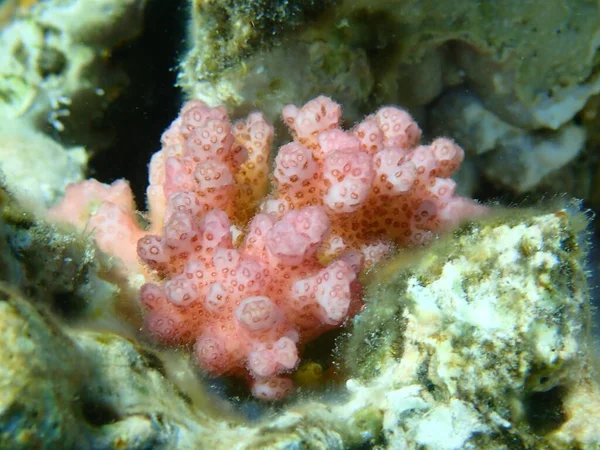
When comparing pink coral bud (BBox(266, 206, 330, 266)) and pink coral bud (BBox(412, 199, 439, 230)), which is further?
pink coral bud (BBox(412, 199, 439, 230))

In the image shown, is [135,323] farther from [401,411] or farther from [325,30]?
[325,30]

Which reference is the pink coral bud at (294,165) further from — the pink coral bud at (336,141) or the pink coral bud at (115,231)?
the pink coral bud at (115,231)

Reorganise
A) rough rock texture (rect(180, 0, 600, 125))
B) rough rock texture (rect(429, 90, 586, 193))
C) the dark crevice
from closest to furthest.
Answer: rough rock texture (rect(180, 0, 600, 125)) → the dark crevice → rough rock texture (rect(429, 90, 586, 193))

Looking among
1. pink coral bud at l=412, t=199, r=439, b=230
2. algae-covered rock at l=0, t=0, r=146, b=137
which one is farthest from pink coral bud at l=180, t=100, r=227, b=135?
algae-covered rock at l=0, t=0, r=146, b=137

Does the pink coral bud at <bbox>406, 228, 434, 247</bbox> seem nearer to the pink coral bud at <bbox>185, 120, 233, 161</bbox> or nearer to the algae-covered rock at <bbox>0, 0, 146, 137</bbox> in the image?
the pink coral bud at <bbox>185, 120, 233, 161</bbox>

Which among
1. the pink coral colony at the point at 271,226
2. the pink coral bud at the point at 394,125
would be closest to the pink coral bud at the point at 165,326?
the pink coral colony at the point at 271,226

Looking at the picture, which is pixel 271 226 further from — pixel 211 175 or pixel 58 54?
pixel 58 54

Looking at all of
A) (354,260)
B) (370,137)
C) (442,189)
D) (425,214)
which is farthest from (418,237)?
(370,137)

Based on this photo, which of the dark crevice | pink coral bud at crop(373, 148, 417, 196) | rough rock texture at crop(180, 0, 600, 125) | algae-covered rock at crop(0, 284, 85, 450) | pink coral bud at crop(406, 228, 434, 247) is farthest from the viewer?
the dark crevice
